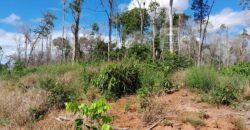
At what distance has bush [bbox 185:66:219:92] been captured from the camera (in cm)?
883

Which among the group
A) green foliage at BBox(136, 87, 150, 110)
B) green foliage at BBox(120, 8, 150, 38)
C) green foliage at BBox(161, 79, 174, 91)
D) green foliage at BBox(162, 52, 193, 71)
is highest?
green foliage at BBox(120, 8, 150, 38)

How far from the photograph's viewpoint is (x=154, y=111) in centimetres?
739

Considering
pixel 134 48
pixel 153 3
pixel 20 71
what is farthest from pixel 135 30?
pixel 20 71

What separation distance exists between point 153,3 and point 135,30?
882cm

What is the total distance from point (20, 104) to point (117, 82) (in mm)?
2639

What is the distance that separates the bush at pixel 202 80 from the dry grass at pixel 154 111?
1.31 metres

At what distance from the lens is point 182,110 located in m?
7.68

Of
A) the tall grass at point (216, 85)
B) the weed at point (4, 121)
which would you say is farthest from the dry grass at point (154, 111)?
the weed at point (4, 121)

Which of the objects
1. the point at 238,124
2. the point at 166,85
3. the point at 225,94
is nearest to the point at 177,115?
the point at 238,124

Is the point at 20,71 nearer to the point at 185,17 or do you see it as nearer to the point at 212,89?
the point at 212,89

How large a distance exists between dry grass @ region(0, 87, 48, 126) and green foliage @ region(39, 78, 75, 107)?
186 mm

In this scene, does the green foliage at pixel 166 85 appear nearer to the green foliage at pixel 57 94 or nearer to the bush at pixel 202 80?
the bush at pixel 202 80

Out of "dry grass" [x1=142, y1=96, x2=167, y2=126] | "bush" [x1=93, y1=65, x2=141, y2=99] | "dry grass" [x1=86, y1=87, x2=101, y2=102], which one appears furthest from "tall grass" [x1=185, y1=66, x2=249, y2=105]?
"dry grass" [x1=86, y1=87, x2=101, y2=102]

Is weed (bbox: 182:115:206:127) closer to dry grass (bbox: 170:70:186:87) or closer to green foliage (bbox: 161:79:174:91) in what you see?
green foliage (bbox: 161:79:174:91)
